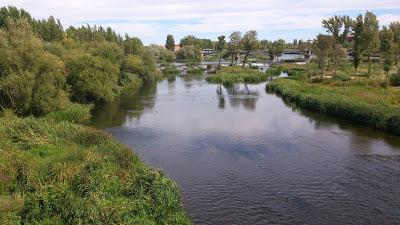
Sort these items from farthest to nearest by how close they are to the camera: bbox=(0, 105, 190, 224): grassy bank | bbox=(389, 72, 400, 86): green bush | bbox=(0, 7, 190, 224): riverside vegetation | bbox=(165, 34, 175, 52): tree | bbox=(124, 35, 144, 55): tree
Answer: bbox=(165, 34, 175, 52): tree < bbox=(124, 35, 144, 55): tree < bbox=(389, 72, 400, 86): green bush < bbox=(0, 7, 190, 224): riverside vegetation < bbox=(0, 105, 190, 224): grassy bank

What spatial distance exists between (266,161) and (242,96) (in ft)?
113

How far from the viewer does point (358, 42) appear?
251ft

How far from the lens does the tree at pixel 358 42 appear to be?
248 feet

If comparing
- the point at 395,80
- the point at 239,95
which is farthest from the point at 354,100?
the point at 239,95

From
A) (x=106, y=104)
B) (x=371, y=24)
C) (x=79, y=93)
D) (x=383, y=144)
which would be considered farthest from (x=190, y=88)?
(x=383, y=144)

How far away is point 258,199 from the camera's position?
23.8 metres

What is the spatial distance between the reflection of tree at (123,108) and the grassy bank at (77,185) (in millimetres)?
16590

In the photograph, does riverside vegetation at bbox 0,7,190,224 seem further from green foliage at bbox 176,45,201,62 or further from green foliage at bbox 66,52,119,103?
green foliage at bbox 176,45,201,62

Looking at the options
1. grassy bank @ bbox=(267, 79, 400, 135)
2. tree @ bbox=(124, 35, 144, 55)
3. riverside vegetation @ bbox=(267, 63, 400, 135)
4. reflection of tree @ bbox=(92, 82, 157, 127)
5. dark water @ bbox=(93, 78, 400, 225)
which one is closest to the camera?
dark water @ bbox=(93, 78, 400, 225)

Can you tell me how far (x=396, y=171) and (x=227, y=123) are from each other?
61.8 feet

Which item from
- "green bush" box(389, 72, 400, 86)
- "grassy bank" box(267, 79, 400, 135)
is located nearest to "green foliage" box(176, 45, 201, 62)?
"grassy bank" box(267, 79, 400, 135)

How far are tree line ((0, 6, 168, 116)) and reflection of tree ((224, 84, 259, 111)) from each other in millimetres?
16368

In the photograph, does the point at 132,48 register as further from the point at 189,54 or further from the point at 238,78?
the point at 189,54

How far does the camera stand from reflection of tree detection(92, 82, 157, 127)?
4588cm
